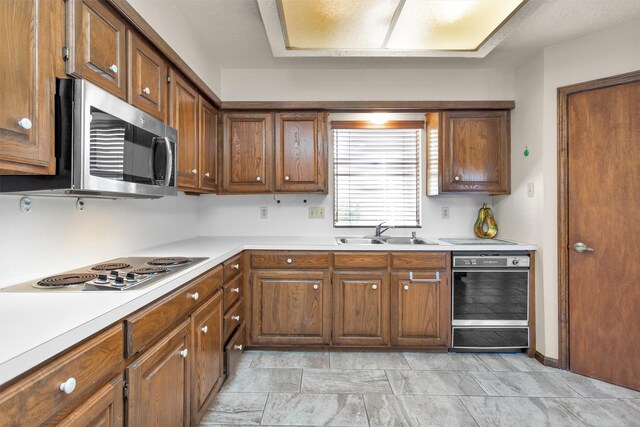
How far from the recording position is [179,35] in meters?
2.07

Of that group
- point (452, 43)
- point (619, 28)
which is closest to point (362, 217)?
point (452, 43)

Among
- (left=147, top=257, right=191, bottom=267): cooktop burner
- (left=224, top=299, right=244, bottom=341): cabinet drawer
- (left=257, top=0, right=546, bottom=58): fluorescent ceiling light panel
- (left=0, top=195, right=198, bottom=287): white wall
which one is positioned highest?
(left=257, top=0, right=546, bottom=58): fluorescent ceiling light panel

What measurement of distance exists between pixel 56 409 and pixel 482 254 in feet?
8.57

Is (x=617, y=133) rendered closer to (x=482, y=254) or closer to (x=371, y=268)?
(x=482, y=254)

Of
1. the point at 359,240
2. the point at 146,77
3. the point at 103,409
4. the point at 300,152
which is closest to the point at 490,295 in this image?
the point at 359,240

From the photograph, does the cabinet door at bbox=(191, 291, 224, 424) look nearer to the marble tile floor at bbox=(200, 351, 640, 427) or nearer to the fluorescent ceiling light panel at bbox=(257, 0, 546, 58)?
the marble tile floor at bbox=(200, 351, 640, 427)

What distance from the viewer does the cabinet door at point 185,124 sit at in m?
1.99

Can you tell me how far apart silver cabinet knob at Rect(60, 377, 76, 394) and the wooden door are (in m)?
2.92

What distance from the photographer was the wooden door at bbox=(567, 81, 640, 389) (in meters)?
2.13

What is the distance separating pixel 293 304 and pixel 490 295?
1.57 meters

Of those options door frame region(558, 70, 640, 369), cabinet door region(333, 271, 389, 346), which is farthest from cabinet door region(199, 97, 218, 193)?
door frame region(558, 70, 640, 369)

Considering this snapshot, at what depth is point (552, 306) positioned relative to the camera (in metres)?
2.44

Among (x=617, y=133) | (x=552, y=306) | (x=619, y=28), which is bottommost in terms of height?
(x=552, y=306)

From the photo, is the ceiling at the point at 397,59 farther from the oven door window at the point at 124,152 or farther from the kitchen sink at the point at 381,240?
the kitchen sink at the point at 381,240
